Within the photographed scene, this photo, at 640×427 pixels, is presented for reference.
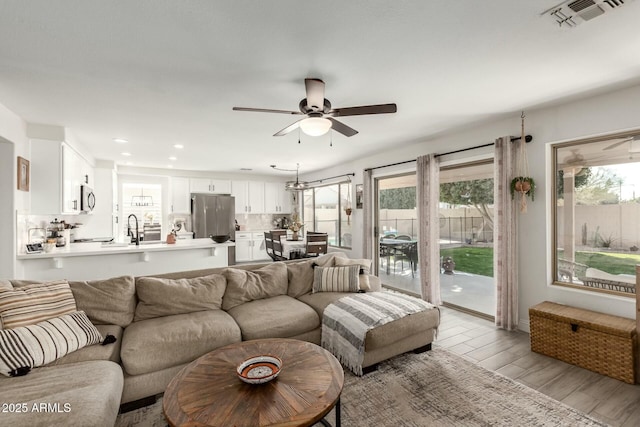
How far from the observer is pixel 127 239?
6582mm

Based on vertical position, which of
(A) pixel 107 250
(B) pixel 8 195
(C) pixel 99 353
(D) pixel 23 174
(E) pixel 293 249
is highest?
→ (D) pixel 23 174

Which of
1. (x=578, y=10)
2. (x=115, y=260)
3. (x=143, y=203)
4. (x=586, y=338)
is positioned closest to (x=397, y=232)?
(x=586, y=338)

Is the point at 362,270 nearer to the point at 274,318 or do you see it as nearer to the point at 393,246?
the point at 274,318

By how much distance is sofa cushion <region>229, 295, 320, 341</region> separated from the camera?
8.11 feet

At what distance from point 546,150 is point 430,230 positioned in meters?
1.67

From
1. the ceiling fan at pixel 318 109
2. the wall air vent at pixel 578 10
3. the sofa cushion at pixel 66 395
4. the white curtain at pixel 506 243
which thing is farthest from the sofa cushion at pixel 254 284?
the wall air vent at pixel 578 10

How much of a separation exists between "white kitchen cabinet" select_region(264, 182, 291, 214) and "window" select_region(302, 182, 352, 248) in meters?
0.59

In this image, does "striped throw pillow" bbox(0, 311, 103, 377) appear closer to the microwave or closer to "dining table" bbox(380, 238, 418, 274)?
the microwave

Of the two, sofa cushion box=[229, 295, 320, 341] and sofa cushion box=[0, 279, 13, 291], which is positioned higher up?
sofa cushion box=[0, 279, 13, 291]

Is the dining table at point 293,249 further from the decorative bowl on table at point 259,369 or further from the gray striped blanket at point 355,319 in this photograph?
the decorative bowl on table at point 259,369

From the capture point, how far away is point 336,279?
3342 mm

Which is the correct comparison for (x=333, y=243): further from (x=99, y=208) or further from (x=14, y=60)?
(x=14, y=60)

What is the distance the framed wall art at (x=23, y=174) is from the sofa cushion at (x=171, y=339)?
7.84ft

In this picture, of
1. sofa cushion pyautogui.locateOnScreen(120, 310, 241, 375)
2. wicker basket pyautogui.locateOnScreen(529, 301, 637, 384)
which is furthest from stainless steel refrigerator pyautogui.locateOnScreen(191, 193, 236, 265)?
wicker basket pyautogui.locateOnScreen(529, 301, 637, 384)
